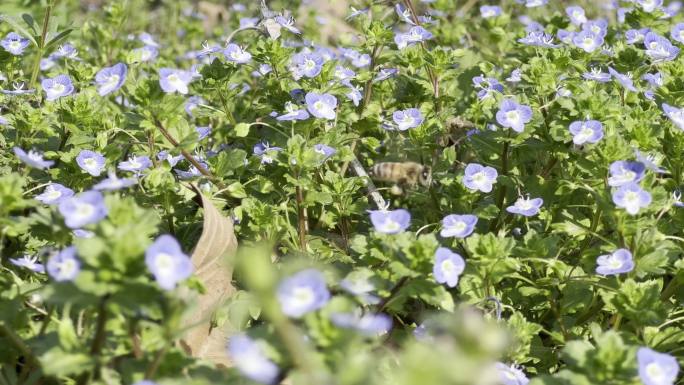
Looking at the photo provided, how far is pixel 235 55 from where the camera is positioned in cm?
304

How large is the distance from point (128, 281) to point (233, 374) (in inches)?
10.2

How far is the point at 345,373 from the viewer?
1188 mm

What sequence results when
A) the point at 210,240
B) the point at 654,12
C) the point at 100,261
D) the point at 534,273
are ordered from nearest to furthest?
the point at 100,261
the point at 210,240
the point at 534,273
the point at 654,12

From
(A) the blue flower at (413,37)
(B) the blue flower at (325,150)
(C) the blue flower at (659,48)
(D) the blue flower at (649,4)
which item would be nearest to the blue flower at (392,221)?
(B) the blue flower at (325,150)

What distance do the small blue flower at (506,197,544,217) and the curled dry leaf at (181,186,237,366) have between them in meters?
0.86

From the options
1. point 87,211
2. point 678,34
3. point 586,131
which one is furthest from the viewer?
point 678,34

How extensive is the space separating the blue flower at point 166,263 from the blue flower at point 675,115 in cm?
173

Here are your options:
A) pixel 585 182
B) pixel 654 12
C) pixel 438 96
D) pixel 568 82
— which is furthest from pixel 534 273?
pixel 654 12

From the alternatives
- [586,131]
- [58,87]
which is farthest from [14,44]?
[586,131]

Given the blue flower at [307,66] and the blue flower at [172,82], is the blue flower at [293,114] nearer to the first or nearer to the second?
the blue flower at [307,66]

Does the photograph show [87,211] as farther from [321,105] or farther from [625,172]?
[625,172]

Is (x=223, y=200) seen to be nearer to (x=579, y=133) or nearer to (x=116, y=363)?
(x=116, y=363)

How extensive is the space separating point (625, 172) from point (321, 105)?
1.04 metres

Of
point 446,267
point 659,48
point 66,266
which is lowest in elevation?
point 659,48
